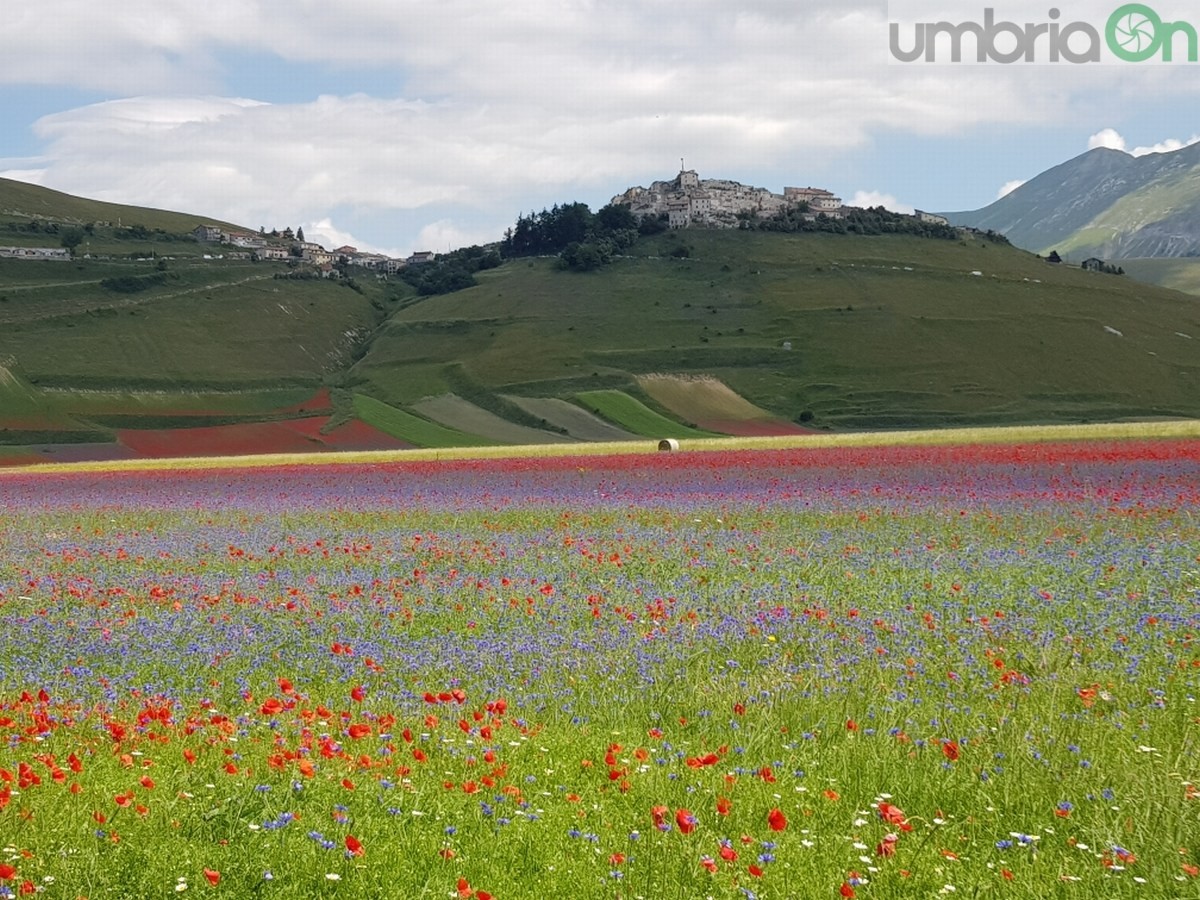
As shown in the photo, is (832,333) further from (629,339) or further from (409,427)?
(409,427)

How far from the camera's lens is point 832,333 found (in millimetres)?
149250

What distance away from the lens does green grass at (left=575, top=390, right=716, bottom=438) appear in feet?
372

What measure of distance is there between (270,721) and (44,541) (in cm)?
1656

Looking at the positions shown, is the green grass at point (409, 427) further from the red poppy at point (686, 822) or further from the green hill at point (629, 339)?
the red poppy at point (686, 822)

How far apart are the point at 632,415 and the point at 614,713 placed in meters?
110

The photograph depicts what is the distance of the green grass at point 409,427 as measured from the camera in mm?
107062

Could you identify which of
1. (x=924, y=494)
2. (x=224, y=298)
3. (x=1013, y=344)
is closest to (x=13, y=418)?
(x=224, y=298)

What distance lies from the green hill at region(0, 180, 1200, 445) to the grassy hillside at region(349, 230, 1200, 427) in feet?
1.44

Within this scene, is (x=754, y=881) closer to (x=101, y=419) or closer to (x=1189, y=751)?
(x=1189, y=751)

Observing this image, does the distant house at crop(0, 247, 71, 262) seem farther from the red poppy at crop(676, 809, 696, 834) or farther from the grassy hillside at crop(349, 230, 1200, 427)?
the red poppy at crop(676, 809, 696, 834)

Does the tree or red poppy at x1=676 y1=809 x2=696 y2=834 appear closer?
red poppy at x1=676 y1=809 x2=696 y2=834

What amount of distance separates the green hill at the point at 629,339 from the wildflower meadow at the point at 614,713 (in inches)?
3585

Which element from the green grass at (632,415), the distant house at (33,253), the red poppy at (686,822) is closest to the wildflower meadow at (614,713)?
the red poppy at (686,822)

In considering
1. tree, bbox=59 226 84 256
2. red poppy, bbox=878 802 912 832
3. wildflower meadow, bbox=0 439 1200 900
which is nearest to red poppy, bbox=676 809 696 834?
wildflower meadow, bbox=0 439 1200 900
